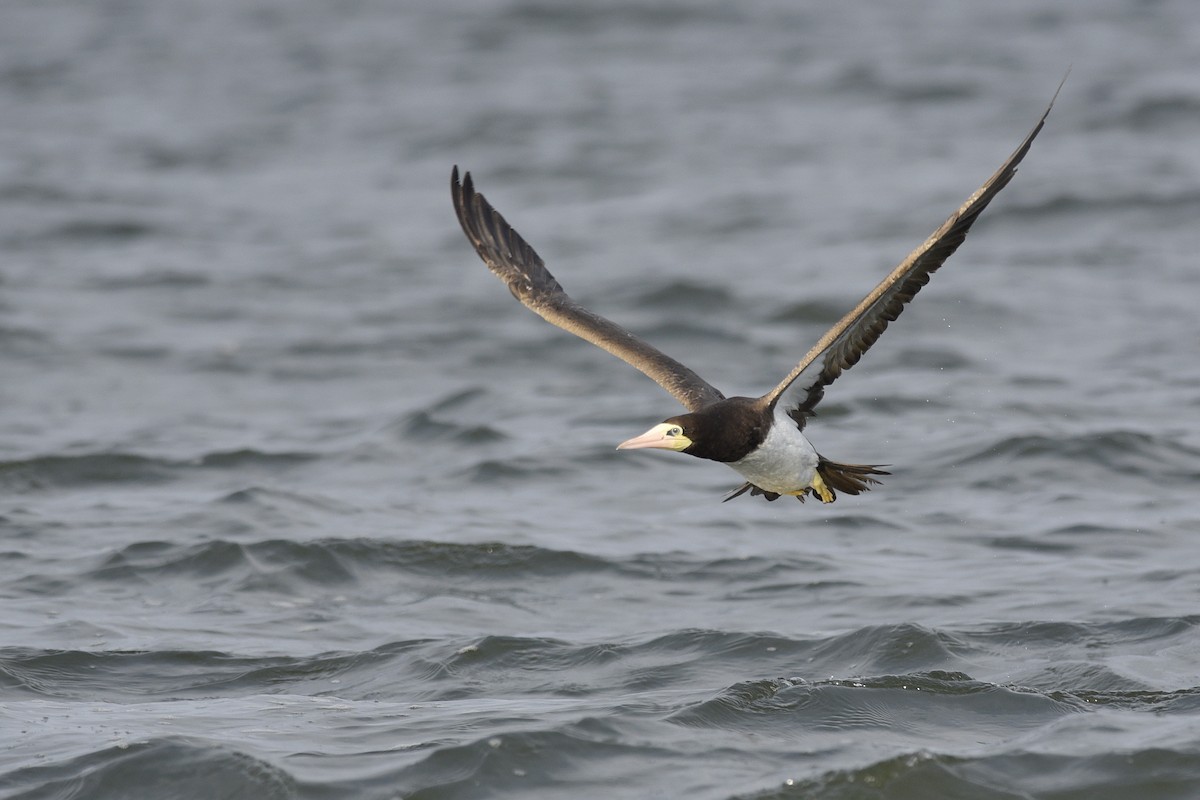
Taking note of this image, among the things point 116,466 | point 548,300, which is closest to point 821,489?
point 548,300

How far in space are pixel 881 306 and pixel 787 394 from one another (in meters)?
0.91

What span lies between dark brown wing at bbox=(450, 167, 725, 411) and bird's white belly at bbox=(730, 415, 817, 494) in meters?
0.45

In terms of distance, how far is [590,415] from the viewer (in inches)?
496

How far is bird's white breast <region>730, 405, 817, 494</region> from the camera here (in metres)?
7.43

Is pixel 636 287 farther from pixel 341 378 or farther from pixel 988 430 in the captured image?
pixel 988 430

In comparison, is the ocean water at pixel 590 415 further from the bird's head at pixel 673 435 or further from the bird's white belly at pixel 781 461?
the bird's head at pixel 673 435

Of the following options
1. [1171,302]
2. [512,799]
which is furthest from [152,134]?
[512,799]

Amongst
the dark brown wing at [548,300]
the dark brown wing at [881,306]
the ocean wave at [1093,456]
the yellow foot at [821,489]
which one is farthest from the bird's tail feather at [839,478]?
the ocean wave at [1093,456]

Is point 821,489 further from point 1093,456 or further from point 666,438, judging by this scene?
point 1093,456

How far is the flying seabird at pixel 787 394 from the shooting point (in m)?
6.54

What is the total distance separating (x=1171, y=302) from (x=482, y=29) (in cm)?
1419

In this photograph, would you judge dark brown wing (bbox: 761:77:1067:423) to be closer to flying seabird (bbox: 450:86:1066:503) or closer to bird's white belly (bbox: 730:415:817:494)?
flying seabird (bbox: 450:86:1066:503)

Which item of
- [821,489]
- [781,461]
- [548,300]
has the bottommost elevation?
[821,489]

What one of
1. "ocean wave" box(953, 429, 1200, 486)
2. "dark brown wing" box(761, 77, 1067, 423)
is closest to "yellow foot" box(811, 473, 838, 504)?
"dark brown wing" box(761, 77, 1067, 423)
